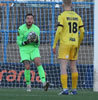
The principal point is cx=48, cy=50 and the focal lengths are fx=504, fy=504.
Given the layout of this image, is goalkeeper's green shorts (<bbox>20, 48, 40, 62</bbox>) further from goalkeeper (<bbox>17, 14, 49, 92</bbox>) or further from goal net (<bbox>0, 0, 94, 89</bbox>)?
goal net (<bbox>0, 0, 94, 89</bbox>)

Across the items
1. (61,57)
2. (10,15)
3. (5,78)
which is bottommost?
(5,78)

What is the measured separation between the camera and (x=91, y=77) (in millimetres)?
10969

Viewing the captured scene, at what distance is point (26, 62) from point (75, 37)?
5.11ft

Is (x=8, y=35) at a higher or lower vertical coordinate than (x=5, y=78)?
higher

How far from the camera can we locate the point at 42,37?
1148 centimetres

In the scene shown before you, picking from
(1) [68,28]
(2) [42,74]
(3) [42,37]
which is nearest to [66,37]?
(1) [68,28]

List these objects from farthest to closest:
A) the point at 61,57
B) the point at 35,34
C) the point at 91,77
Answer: the point at 91,77 → the point at 35,34 → the point at 61,57

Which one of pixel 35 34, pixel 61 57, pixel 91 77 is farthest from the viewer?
pixel 91 77

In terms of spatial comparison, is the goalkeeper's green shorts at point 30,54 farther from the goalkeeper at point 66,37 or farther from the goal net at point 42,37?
the goal net at point 42,37

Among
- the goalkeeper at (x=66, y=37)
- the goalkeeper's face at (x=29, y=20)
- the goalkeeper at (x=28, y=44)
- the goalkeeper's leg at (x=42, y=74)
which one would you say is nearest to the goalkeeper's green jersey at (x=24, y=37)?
the goalkeeper at (x=28, y=44)

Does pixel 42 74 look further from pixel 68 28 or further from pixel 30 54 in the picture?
pixel 68 28

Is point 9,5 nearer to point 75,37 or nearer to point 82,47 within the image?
point 82,47

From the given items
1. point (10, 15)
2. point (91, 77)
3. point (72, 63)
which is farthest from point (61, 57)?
point (10, 15)

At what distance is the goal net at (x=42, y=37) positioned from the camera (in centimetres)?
1102
